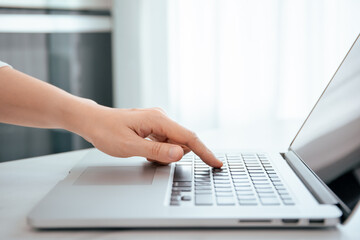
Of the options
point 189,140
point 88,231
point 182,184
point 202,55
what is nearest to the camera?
→ point 88,231

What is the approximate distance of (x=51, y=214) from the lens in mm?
494

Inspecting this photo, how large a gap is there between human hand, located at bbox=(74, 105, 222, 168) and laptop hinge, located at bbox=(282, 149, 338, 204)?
0.42ft

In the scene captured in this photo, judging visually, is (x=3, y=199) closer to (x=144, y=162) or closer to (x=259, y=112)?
(x=144, y=162)

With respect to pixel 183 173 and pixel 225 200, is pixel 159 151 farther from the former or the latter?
pixel 225 200

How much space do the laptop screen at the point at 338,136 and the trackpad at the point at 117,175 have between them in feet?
0.83

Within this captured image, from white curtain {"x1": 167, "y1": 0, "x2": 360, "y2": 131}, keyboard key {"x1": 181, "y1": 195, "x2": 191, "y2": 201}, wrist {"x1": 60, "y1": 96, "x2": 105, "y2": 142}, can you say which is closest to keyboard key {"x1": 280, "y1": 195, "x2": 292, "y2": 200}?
keyboard key {"x1": 181, "y1": 195, "x2": 191, "y2": 201}

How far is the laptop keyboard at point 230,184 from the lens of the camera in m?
0.53

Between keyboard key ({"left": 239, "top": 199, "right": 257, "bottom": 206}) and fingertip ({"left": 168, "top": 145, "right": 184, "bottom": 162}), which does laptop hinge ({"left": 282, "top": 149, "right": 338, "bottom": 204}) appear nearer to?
keyboard key ({"left": 239, "top": 199, "right": 257, "bottom": 206})

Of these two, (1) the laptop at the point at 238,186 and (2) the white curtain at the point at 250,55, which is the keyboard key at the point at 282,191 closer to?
(1) the laptop at the point at 238,186

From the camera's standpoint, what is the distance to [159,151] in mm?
666

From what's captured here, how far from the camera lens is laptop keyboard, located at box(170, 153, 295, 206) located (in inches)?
20.9

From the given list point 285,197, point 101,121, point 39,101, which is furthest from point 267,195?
point 39,101

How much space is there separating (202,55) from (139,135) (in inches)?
72.8

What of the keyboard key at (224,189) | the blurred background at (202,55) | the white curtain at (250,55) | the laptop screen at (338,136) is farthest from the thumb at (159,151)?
the white curtain at (250,55)
